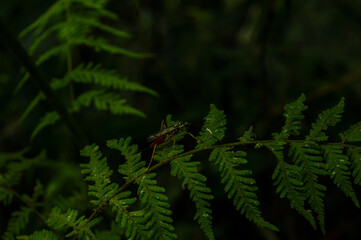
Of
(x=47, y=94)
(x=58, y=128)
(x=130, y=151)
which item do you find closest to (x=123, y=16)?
(x=58, y=128)

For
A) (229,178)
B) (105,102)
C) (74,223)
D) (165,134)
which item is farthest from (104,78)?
(229,178)

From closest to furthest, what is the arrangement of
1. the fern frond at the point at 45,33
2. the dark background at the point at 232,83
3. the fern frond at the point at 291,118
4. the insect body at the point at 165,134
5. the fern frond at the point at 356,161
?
the fern frond at the point at 356,161, the fern frond at the point at 291,118, the insect body at the point at 165,134, the fern frond at the point at 45,33, the dark background at the point at 232,83

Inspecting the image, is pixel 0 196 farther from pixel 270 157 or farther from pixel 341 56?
pixel 341 56

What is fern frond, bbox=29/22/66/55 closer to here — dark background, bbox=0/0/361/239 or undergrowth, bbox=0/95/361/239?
dark background, bbox=0/0/361/239

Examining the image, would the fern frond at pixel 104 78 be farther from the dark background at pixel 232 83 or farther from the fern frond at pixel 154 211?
the fern frond at pixel 154 211

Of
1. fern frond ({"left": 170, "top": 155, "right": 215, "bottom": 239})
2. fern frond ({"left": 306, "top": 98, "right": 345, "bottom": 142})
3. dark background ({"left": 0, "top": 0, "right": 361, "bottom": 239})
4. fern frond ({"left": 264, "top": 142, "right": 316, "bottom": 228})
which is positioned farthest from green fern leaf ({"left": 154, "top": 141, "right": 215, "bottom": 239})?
dark background ({"left": 0, "top": 0, "right": 361, "bottom": 239})

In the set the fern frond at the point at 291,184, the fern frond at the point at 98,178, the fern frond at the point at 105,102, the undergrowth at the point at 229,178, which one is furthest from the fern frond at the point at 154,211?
the fern frond at the point at 105,102
